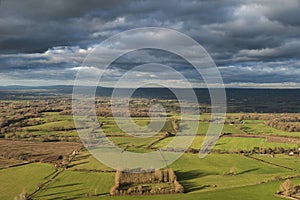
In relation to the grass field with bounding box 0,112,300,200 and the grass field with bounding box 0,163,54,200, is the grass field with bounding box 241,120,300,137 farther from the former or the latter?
the grass field with bounding box 0,163,54,200

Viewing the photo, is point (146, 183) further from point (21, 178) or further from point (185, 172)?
point (21, 178)

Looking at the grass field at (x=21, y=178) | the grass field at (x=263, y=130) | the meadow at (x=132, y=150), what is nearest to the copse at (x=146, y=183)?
the meadow at (x=132, y=150)

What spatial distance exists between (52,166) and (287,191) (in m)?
30.5

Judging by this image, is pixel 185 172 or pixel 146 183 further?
pixel 185 172

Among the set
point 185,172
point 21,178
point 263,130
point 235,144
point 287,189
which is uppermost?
point 263,130

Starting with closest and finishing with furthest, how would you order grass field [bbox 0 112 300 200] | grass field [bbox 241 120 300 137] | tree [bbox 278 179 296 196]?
tree [bbox 278 179 296 196] → grass field [bbox 0 112 300 200] → grass field [bbox 241 120 300 137]

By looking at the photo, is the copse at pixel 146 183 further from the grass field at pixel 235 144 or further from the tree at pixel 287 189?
the grass field at pixel 235 144

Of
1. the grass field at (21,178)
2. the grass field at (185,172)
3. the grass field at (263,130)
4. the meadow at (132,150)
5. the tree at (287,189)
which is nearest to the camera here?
the tree at (287,189)

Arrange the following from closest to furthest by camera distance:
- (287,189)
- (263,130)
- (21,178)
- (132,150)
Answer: (287,189), (21,178), (132,150), (263,130)

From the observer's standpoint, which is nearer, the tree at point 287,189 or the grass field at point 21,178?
the tree at point 287,189

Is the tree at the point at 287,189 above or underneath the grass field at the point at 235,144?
underneath

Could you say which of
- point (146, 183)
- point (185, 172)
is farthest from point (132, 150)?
point (146, 183)

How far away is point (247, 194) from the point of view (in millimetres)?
35188

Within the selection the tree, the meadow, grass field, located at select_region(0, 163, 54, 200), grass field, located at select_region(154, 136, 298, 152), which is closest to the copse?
the meadow
